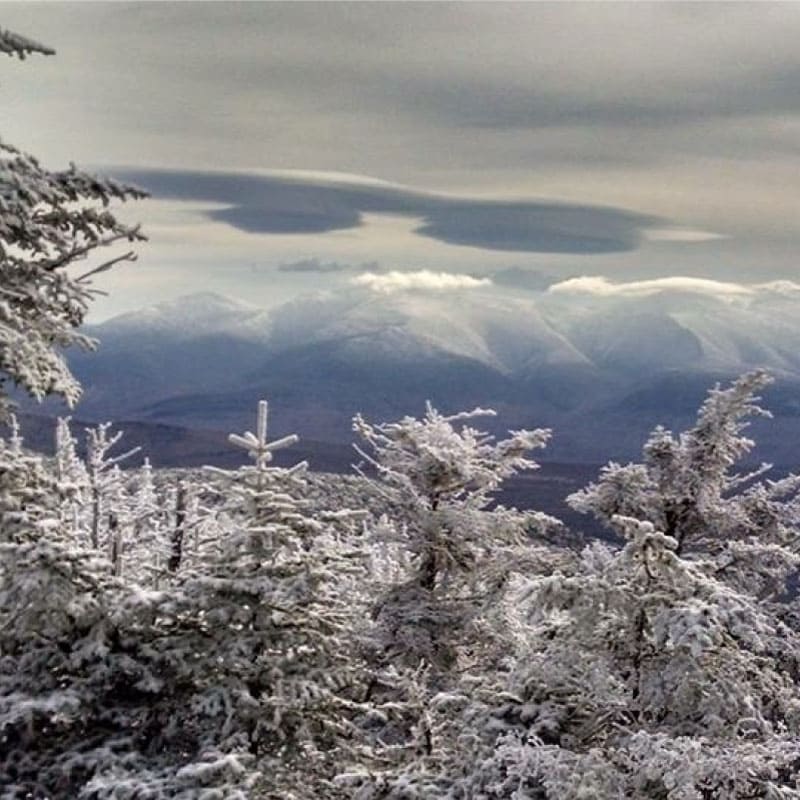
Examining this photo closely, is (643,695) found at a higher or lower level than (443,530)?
higher

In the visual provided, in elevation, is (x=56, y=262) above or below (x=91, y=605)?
above

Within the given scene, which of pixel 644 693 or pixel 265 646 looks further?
pixel 265 646

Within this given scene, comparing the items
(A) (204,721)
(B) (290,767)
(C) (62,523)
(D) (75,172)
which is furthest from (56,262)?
(B) (290,767)

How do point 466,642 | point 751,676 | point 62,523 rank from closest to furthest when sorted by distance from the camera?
1. point 751,676
2. point 62,523
3. point 466,642

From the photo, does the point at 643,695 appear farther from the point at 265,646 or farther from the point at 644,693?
the point at 265,646

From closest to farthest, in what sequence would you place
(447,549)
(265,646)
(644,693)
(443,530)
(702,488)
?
(644,693), (265,646), (702,488), (443,530), (447,549)

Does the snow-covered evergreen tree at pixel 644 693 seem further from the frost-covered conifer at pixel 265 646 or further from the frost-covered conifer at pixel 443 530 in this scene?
the frost-covered conifer at pixel 443 530

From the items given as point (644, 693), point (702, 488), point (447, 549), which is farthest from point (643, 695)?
point (447, 549)

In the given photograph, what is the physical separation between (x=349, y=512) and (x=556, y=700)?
109 inches

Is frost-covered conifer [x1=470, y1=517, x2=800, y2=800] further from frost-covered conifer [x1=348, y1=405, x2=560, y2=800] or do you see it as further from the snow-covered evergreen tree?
frost-covered conifer [x1=348, y1=405, x2=560, y2=800]

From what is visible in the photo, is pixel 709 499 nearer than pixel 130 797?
No

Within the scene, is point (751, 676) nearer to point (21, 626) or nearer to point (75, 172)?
point (21, 626)

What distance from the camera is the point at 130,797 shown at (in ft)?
29.3

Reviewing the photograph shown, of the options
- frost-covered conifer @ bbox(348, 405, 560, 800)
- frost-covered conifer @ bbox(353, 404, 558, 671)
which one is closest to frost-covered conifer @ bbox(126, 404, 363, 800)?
frost-covered conifer @ bbox(348, 405, 560, 800)
